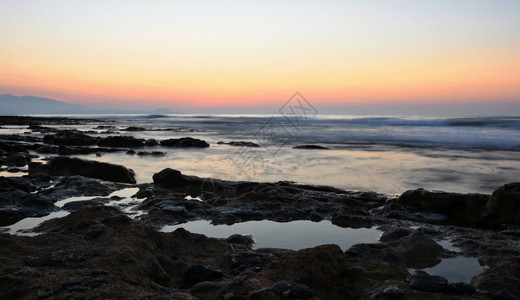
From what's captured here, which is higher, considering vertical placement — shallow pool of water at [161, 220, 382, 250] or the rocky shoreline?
the rocky shoreline

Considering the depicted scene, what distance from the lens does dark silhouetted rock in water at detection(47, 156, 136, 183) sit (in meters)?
8.19

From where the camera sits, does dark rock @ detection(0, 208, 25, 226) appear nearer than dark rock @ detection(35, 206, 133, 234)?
No

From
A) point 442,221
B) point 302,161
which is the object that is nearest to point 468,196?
point 442,221

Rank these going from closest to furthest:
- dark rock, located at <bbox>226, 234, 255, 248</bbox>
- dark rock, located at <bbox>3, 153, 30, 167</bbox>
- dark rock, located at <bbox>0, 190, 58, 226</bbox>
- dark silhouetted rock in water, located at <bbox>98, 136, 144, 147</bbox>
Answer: dark rock, located at <bbox>226, 234, 255, 248</bbox> < dark rock, located at <bbox>0, 190, 58, 226</bbox> < dark rock, located at <bbox>3, 153, 30, 167</bbox> < dark silhouetted rock in water, located at <bbox>98, 136, 144, 147</bbox>

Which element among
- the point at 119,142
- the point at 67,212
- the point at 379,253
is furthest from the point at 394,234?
the point at 119,142

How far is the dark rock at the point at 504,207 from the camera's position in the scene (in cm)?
492

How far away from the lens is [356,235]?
446 centimetres

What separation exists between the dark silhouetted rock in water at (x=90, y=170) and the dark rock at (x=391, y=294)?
665cm

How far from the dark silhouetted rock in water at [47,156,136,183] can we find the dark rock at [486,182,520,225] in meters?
6.65

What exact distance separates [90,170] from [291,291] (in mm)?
7478

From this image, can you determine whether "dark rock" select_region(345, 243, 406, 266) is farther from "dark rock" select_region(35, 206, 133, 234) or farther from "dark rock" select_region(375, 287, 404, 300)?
"dark rock" select_region(35, 206, 133, 234)

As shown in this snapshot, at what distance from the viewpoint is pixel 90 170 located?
8.55 metres

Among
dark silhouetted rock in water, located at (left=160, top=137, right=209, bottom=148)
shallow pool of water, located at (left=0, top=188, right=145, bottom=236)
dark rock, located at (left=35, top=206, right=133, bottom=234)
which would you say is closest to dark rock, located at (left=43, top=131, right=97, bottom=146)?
dark silhouetted rock in water, located at (left=160, top=137, right=209, bottom=148)

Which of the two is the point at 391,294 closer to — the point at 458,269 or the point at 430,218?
the point at 458,269
